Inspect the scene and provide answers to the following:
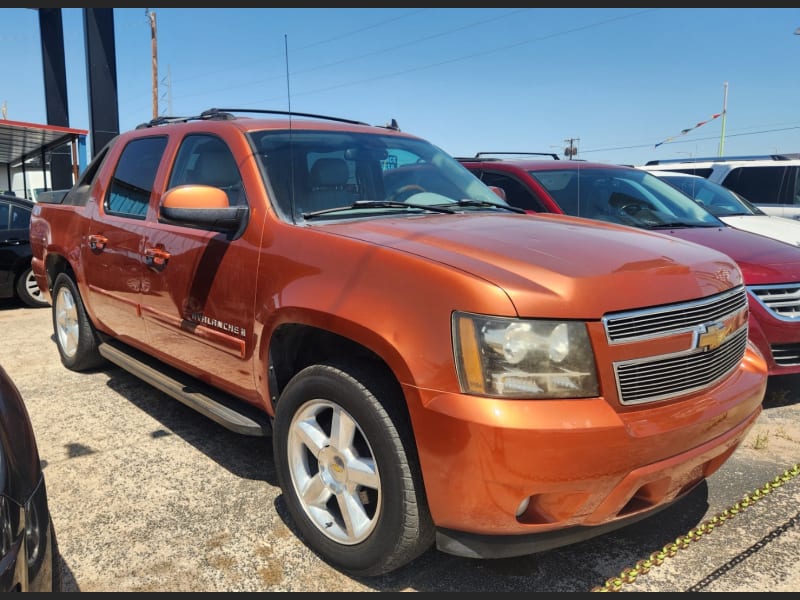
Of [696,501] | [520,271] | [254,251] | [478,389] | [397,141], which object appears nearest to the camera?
[478,389]

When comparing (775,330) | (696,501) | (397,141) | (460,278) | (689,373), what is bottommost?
(696,501)

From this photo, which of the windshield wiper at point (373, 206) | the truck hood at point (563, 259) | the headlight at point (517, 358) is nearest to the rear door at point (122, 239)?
the windshield wiper at point (373, 206)

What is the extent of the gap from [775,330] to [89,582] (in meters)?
4.20

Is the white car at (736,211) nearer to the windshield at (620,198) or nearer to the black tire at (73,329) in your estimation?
the windshield at (620,198)

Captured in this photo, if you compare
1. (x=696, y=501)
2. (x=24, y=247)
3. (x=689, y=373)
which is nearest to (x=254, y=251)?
(x=689, y=373)

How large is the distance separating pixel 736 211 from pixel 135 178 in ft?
20.0

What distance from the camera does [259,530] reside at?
283 cm

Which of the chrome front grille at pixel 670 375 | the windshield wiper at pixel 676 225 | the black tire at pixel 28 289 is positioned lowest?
the black tire at pixel 28 289

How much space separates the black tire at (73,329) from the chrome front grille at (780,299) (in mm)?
4778

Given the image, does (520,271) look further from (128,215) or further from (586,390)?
(128,215)

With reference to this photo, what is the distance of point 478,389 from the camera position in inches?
79.9

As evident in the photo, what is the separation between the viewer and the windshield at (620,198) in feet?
17.7

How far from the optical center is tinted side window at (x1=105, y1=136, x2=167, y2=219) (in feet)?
12.9

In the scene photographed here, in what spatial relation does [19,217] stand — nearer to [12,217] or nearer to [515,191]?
[12,217]
